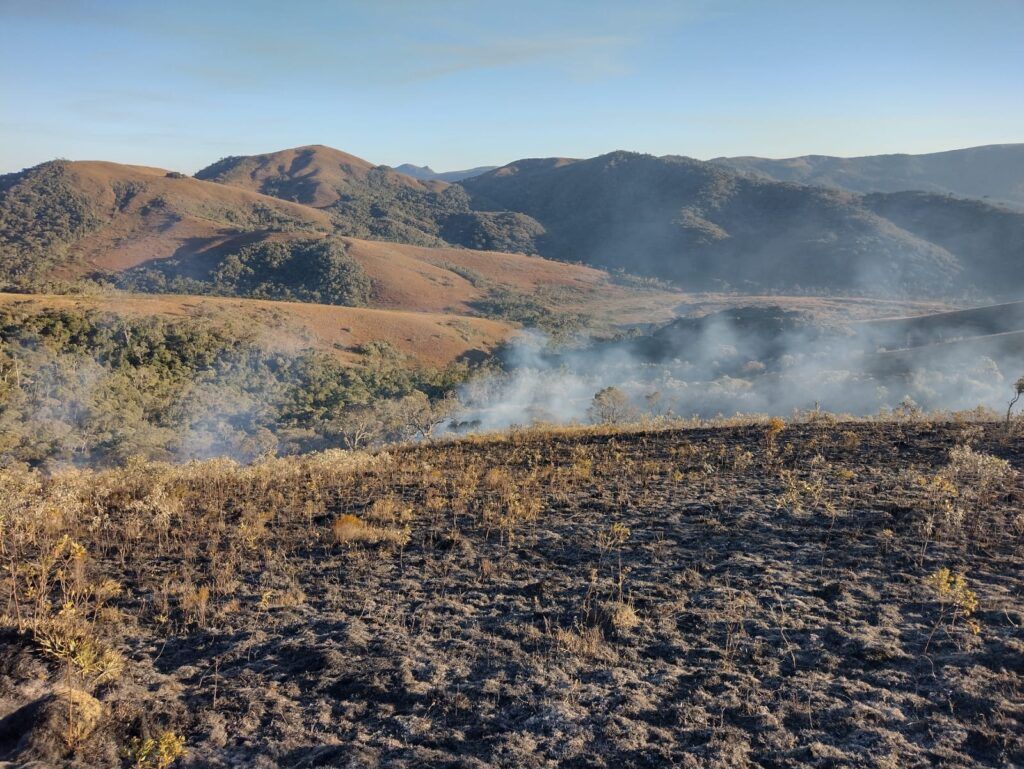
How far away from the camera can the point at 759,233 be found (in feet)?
346

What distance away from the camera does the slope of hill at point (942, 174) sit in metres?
158

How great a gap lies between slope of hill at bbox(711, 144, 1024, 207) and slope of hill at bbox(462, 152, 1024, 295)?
3340cm

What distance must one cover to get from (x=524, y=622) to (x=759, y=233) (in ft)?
372

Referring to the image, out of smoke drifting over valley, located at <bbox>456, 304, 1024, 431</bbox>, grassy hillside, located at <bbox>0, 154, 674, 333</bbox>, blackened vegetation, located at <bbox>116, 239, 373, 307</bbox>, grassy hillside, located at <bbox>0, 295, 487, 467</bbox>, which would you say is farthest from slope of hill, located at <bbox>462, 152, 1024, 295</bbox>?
grassy hillside, located at <bbox>0, 295, 487, 467</bbox>

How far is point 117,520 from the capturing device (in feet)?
26.4

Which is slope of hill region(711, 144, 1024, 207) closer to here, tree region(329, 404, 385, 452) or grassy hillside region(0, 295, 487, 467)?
grassy hillside region(0, 295, 487, 467)

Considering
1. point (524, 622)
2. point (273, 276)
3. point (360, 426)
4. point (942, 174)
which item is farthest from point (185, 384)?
point (942, 174)

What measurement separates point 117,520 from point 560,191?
159491 millimetres

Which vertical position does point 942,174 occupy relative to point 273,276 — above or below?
above

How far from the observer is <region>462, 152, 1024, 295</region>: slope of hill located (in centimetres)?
8481

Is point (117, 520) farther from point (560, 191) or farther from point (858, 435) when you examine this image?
point (560, 191)

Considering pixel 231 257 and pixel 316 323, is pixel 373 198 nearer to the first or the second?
pixel 231 257

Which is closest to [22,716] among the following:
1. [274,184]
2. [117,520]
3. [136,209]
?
[117,520]

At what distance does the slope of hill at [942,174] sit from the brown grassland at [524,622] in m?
160
